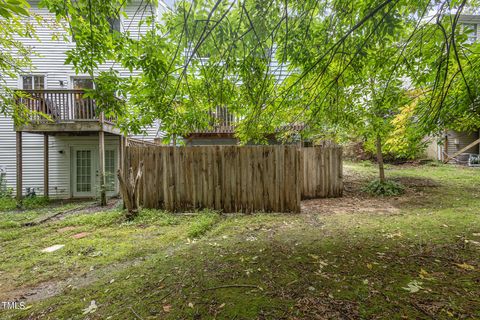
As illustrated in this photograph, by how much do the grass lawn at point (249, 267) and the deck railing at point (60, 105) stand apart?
4.16 m

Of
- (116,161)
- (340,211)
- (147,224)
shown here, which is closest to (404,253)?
(340,211)

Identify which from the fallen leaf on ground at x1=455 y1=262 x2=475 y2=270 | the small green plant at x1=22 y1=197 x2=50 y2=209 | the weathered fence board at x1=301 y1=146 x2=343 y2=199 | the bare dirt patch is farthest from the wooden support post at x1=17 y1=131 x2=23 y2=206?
the fallen leaf on ground at x1=455 y1=262 x2=475 y2=270

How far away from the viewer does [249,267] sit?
2.77 metres

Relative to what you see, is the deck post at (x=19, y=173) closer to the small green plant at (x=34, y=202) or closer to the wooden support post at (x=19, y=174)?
the wooden support post at (x=19, y=174)

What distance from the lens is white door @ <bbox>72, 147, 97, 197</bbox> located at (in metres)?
9.85

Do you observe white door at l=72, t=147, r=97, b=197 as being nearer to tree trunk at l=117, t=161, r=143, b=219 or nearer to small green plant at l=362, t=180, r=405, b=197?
tree trunk at l=117, t=161, r=143, b=219

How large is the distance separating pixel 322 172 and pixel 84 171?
972 cm

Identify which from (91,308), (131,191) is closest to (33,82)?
(131,191)

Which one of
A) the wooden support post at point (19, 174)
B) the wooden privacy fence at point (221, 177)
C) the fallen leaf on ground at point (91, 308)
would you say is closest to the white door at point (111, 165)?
the wooden support post at point (19, 174)

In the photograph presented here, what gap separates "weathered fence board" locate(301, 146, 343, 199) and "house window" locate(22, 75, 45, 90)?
441 inches

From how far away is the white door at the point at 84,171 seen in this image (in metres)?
9.85

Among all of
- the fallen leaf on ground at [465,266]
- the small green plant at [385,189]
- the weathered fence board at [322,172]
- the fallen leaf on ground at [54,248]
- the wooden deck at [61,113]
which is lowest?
the fallen leaf on ground at [54,248]

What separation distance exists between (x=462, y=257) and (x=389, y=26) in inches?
118

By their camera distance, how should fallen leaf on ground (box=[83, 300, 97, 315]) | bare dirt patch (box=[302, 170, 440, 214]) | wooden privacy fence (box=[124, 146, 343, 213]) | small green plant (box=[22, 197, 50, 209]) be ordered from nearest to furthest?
1. fallen leaf on ground (box=[83, 300, 97, 315])
2. wooden privacy fence (box=[124, 146, 343, 213])
3. bare dirt patch (box=[302, 170, 440, 214])
4. small green plant (box=[22, 197, 50, 209])
